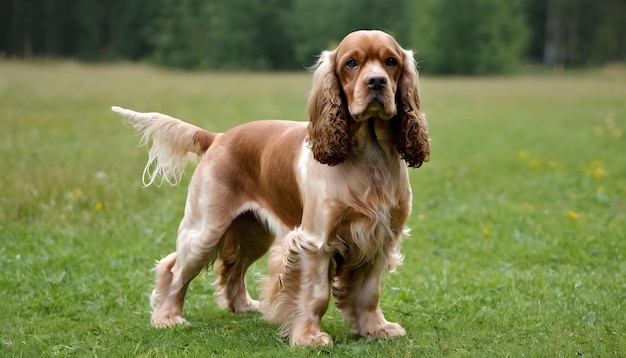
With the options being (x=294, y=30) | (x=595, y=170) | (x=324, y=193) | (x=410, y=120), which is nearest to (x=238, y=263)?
(x=324, y=193)

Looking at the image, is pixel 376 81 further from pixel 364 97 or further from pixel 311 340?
pixel 311 340

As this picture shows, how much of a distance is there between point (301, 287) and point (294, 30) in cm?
4773

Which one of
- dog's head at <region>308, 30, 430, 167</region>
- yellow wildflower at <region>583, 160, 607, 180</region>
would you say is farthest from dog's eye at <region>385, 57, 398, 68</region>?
yellow wildflower at <region>583, 160, 607, 180</region>

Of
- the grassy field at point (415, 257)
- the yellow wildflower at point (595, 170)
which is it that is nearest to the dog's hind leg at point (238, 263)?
the grassy field at point (415, 257)

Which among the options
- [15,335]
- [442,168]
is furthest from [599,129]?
[15,335]

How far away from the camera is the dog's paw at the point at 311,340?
15.0 ft

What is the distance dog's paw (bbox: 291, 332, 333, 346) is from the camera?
15.0 ft

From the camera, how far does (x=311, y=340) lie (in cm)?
460

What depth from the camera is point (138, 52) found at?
66125 mm

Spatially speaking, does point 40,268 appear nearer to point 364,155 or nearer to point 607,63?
point 364,155

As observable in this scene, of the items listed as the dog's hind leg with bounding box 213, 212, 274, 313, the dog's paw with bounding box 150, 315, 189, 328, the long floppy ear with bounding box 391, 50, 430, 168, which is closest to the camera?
the long floppy ear with bounding box 391, 50, 430, 168

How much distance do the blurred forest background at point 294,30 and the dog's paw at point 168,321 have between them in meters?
40.1

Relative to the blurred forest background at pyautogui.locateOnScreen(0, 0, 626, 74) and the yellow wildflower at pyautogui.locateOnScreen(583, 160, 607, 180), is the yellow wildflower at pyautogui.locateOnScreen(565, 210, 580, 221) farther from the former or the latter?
the blurred forest background at pyautogui.locateOnScreen(0, 0, 626, 74)

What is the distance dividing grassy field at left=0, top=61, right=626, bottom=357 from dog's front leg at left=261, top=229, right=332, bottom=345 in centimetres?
14
